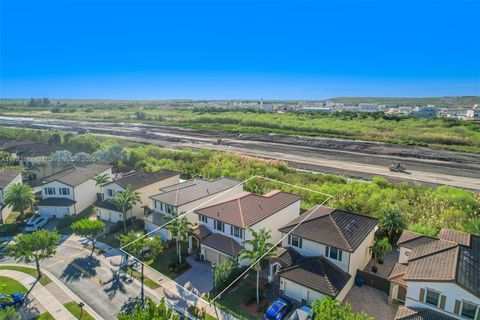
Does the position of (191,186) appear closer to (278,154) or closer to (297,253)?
(297,253)

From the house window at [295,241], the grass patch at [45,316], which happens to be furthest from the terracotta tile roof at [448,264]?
the grass patch at [45,316]

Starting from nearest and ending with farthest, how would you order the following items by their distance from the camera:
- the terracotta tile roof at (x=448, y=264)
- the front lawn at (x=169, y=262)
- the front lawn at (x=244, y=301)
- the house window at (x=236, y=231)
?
1. the terracotta tile roof at (x=448, y=264)
2. the front lawn at (x=244, y=301)
3. the front lawn at (x=169, y=262)
4. the house window at (x=236, y=231)

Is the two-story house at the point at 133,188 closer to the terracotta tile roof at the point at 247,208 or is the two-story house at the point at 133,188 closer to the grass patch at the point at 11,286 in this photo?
the terracotta tile roof at the point at 247,208

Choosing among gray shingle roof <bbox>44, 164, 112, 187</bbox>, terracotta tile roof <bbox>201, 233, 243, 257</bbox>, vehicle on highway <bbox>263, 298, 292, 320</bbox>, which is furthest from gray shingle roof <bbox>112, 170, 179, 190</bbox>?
vehicle on highway <bbox>263, 298, 292, 320</bbox>

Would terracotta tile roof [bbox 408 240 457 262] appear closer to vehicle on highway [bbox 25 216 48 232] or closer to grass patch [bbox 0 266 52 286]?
grass patch [bbox 0 266 52 286]

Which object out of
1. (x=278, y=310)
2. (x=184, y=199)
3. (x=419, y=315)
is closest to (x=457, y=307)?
(x=419, y=315)

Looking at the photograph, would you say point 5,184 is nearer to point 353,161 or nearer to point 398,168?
point 353,161

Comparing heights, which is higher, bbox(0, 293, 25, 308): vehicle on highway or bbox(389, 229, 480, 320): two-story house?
bbox(389, 229, 480, 320): two-story house
